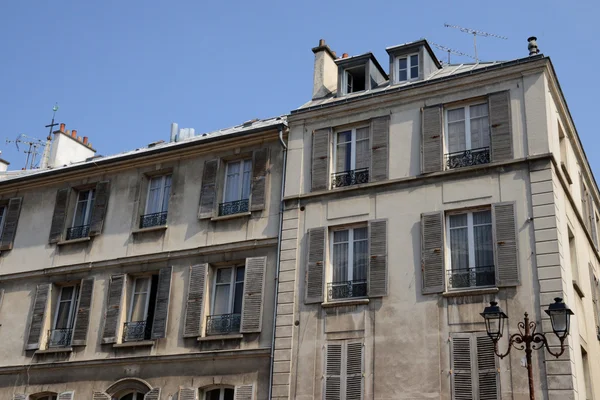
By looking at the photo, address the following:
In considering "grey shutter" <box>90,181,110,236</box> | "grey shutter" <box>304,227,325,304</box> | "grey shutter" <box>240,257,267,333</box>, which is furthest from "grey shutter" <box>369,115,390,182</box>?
"grey shutter" <box>90,181,110,236</box>

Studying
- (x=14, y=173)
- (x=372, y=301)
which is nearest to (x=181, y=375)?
(x=372, y=301)

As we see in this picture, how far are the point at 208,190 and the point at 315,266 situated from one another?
3805mm

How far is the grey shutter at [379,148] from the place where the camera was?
16922mm

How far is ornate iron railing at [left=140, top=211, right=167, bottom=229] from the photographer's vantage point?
63.8 ft

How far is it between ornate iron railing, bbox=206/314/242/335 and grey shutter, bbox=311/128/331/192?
3.42 m

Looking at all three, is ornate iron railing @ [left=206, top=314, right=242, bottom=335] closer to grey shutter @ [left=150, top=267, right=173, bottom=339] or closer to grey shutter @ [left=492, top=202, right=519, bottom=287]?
grey shutter @ [left=150, top=267, right=173, bottom=339]

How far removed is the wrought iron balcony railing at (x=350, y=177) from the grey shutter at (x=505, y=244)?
313cm

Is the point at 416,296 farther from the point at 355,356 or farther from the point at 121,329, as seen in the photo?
the point at 121,329

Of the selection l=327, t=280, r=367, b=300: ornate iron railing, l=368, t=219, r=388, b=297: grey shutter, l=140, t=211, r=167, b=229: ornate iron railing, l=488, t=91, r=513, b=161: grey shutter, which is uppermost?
l=488, t=91, r=513, b=161: grey shutter

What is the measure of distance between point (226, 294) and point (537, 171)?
746 cm

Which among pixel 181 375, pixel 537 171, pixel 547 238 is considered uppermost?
pixel 537 171

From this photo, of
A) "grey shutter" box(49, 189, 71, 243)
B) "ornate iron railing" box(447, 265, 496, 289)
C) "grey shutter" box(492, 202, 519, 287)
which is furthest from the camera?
"grey shutter" box(49, 189, 71, 243)

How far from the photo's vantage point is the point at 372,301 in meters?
15.8

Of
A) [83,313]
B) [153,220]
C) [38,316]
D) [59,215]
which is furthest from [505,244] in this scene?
[59,215]
